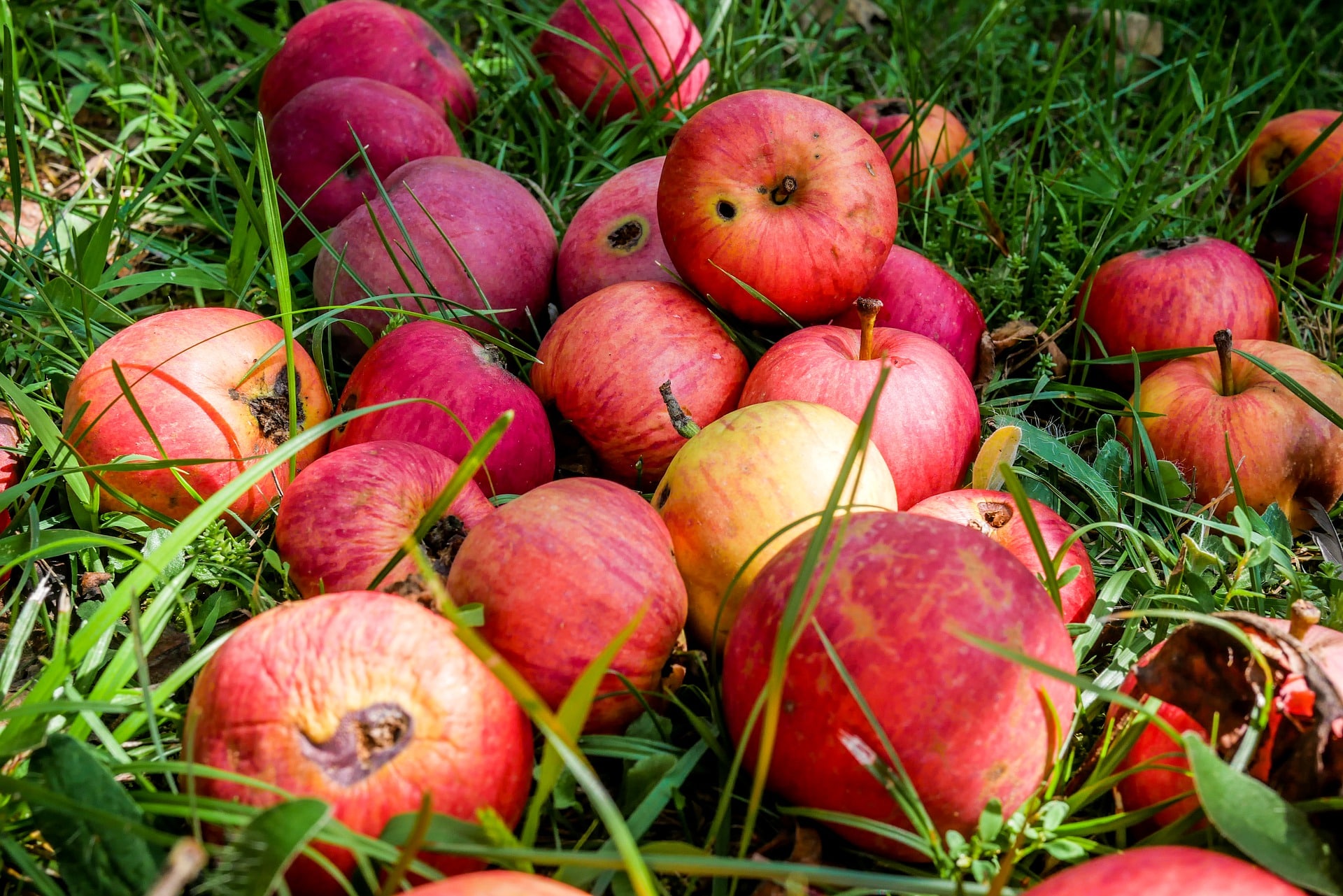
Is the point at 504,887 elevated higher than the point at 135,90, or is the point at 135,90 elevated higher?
the point at 135,90

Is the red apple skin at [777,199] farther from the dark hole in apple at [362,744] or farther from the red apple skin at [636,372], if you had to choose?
the dark hole in apple at [362,744]

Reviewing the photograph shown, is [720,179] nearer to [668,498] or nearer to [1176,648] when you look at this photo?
[668,498]

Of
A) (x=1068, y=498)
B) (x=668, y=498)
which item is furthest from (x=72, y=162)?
(x=1068, y=498)

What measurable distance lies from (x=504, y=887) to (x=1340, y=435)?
2.19 meters

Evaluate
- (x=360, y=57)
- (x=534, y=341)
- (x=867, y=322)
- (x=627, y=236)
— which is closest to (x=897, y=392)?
(x=867, y=322)

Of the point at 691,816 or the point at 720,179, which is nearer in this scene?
the point at 691,816

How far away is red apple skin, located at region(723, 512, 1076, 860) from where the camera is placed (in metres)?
1.34

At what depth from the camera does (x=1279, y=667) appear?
1.42 m

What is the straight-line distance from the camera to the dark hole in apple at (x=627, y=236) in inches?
102

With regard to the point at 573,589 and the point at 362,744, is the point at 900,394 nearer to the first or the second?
the point at 573,589

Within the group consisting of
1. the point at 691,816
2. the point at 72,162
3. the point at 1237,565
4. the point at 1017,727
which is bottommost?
the point at 691,816

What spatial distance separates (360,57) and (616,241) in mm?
1241

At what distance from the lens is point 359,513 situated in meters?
1.78

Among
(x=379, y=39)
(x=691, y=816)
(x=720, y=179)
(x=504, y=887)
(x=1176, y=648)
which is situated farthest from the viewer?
(x=379, y=39)
